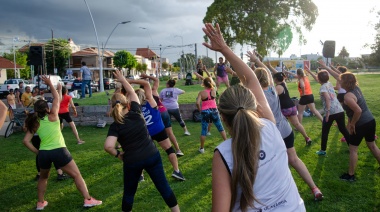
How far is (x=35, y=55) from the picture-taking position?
11242mm

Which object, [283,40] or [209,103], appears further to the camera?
[283,40]

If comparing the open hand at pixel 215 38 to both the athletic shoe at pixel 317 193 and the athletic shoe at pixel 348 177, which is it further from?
the athletic shoe at pixel 348 177

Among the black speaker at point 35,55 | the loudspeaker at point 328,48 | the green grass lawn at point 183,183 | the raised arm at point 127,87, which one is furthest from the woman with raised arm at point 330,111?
the black speaker at point 35,55

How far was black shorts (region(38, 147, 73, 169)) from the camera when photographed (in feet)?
15.3

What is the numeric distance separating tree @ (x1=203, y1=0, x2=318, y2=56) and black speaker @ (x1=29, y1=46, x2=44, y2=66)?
2486 centimetres

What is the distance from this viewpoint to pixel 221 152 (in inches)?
68.6

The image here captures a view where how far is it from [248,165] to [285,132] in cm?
335

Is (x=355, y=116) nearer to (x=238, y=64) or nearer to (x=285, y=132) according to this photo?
(x=285, y=132)

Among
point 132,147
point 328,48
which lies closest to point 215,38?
point 132,147

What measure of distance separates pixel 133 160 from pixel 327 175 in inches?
162

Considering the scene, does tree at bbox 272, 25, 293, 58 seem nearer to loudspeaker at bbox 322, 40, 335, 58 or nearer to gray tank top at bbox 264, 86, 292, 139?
loudspeaker at bbox 322, 40, 335, 58

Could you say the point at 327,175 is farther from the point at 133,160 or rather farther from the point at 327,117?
the point at 133,160

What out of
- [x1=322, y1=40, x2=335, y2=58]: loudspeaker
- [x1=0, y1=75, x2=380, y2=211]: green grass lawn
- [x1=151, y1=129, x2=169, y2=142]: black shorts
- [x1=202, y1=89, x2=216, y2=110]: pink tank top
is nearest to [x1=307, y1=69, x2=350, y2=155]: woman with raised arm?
[x1=0, y1=75, x2=380, y2=211]: green grass lawn

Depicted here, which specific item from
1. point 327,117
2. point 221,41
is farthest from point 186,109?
point 221,41
